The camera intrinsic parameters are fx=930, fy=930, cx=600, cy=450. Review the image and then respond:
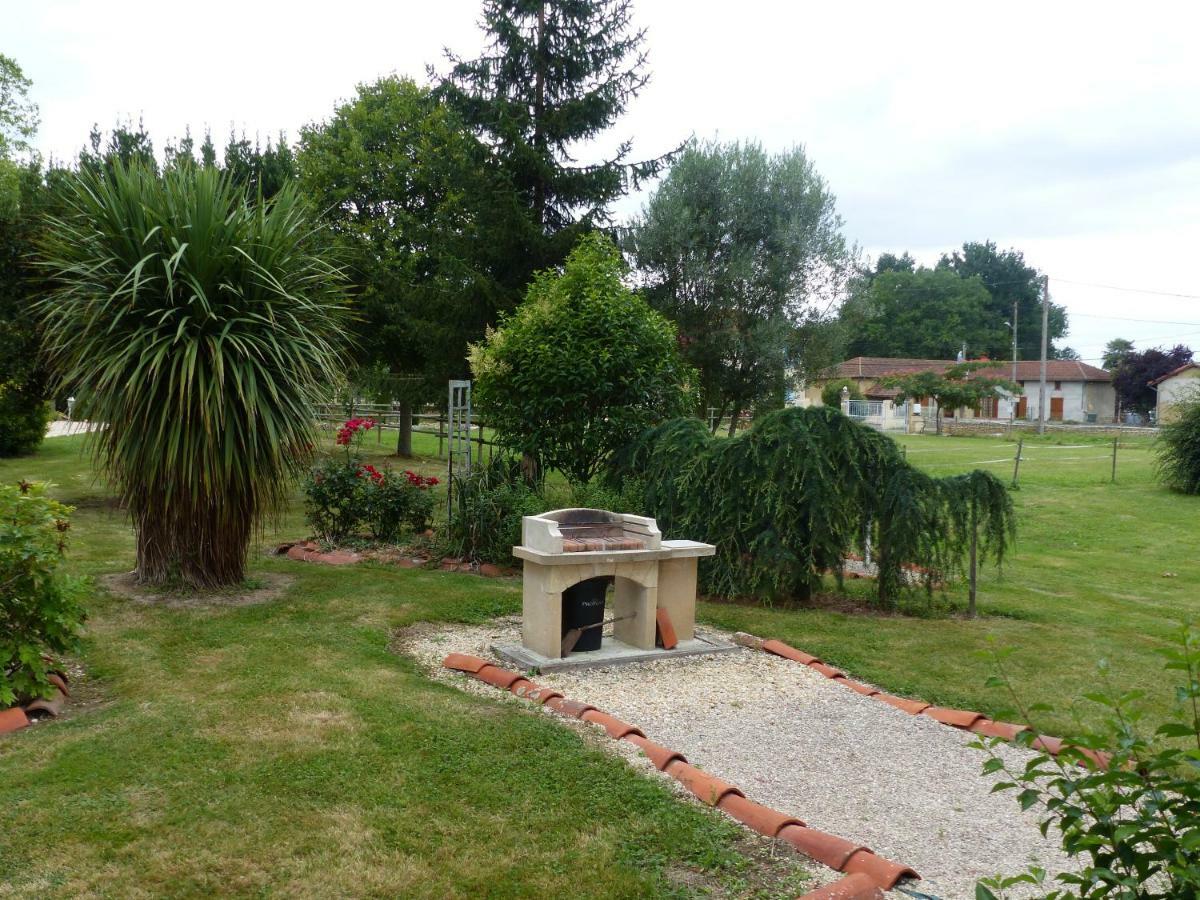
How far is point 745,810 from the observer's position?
152 inches

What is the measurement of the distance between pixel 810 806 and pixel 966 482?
460 centimetres

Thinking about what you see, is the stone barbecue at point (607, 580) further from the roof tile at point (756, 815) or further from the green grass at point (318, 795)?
the roof tile at point (756, 815)

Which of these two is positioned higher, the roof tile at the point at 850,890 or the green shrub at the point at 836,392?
the green shrub at the point at 836,392

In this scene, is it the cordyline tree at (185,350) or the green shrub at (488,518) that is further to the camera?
the green shrub at (488,518)

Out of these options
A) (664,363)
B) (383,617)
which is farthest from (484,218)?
(383,617)

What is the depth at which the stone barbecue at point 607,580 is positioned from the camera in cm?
622

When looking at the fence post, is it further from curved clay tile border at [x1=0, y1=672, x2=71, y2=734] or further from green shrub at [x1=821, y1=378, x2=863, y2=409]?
curved clay tile border at [x1=0, y1=672, x2=71, y2=734]

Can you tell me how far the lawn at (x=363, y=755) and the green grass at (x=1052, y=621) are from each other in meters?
0.04

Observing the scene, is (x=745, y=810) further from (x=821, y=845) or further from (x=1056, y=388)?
(x=1056, y=388)

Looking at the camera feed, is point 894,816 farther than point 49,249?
No

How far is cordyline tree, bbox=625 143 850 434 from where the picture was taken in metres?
19.9

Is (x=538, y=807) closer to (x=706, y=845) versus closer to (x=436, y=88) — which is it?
(x=706, y=845)

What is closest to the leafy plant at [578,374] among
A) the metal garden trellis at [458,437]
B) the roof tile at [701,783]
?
the metal garden trellis at [458,437]

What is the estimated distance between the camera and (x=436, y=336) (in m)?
15.1
